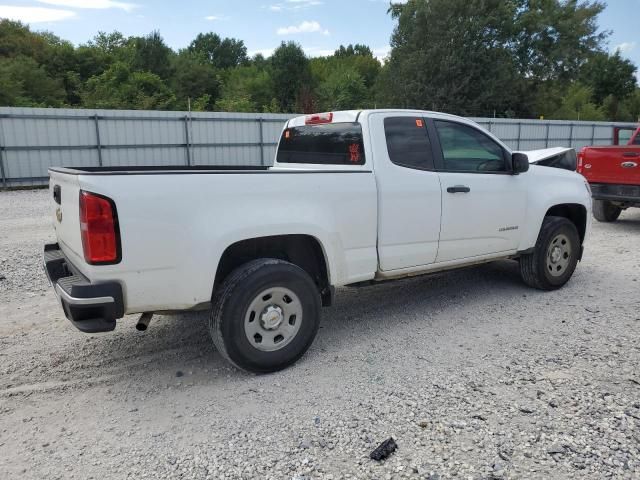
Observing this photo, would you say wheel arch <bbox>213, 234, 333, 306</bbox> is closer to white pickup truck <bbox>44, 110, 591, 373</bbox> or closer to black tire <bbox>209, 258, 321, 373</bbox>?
white pickup truck <bbox>44, 110, 591, 373</bbox>

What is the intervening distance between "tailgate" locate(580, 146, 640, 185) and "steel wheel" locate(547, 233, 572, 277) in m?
4.09

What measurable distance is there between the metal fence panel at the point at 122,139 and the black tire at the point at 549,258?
1380 cm

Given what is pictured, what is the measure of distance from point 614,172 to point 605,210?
131cm

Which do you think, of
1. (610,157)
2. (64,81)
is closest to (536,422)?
(610,157)

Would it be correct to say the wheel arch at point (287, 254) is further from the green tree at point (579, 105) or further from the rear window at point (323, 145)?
the green tree at point (579, 105)

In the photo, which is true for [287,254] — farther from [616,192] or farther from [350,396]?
[616,192]

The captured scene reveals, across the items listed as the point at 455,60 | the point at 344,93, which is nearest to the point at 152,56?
the point at 344,93

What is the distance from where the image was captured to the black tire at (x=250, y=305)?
11.3 ft

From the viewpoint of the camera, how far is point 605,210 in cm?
1012

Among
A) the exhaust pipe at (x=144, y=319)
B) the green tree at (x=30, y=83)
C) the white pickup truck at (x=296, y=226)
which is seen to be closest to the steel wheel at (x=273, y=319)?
the white pickup truck at (x=296, y=226)

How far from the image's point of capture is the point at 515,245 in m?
5.23

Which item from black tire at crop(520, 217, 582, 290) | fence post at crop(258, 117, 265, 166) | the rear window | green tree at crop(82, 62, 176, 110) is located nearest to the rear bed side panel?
the rear window

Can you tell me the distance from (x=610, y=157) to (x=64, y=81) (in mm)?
37151

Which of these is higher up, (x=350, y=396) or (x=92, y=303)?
(x=92, y=303)
